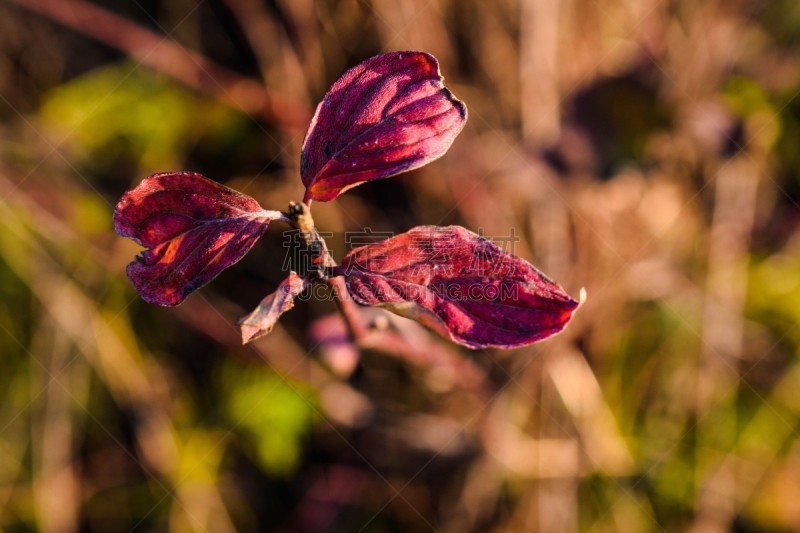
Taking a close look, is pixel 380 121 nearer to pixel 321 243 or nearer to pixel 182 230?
pixel 321 243

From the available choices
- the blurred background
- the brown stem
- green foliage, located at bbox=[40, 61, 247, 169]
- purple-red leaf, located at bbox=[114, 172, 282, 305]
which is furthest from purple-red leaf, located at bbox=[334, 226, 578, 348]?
green foliage, located at bbox=[40, 61, 247, 169]

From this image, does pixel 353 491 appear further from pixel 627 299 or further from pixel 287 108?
pixel 287 108

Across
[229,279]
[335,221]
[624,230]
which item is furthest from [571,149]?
[229,279]

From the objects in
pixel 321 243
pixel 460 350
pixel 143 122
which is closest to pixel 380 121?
pixel 321 243

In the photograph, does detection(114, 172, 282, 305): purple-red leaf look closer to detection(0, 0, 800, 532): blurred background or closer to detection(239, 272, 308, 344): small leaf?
detection(239, 272, 308, 344): small leaf

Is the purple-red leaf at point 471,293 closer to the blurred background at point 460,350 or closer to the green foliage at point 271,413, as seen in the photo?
the blurred background at point 460,350

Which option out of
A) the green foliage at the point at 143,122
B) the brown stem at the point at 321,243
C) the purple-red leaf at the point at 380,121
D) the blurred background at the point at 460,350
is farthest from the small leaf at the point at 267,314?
the green foliage at the point at 143,122

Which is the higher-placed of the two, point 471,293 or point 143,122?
point 471,293
